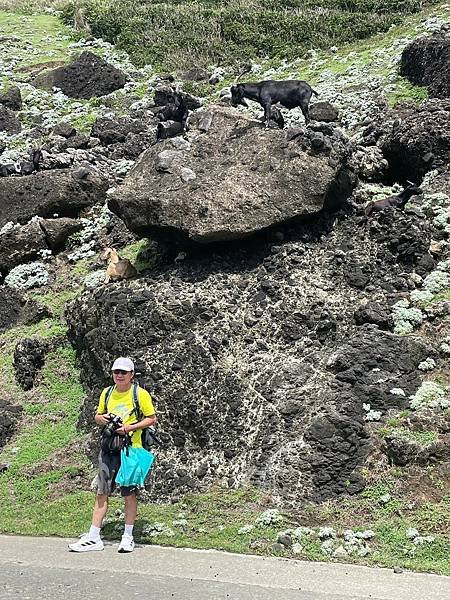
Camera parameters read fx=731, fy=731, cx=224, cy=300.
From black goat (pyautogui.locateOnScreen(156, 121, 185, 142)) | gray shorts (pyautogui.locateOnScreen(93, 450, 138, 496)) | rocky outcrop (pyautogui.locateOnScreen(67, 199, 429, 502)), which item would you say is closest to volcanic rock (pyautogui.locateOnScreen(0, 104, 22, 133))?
black goat (pyautogui.locateOnScreen(156, 121, 185, 142))

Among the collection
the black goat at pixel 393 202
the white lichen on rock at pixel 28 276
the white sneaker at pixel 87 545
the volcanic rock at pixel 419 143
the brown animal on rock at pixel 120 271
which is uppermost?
the volcanic rock at pixel 419 143

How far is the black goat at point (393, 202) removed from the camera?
39.7ft

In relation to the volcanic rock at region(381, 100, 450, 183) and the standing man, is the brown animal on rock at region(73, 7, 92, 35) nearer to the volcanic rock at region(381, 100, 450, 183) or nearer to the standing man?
the volcanic rock at region(381, 100, 450, 183)

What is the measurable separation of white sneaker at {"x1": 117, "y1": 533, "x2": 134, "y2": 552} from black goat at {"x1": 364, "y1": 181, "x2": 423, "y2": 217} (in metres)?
7.14

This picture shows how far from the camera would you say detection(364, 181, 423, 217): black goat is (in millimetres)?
12115

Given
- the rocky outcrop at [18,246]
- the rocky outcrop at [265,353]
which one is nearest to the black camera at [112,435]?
the rocky outcrop at [265,353]

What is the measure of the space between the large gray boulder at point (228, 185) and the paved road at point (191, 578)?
5737mm

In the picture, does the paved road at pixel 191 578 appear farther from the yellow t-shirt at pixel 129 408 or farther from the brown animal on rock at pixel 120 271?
the brown animal on rock at pixel 120 271

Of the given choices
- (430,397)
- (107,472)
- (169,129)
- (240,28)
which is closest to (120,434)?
(107,472)

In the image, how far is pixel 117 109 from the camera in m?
24.7

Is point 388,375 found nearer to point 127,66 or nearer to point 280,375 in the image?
point 280,375

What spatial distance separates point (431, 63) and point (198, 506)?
14.7 metres

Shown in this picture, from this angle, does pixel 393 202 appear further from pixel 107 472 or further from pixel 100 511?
pixel 100 511

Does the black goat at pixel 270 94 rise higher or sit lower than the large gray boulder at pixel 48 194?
higher
